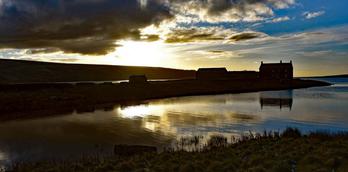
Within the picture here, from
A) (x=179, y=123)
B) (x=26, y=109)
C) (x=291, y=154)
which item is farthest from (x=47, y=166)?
(x=26, y=109)

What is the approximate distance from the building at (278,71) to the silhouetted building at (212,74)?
15.1m

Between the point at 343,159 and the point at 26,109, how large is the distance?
37201 mm

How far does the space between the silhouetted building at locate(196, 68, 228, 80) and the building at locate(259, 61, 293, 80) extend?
49.6 ft

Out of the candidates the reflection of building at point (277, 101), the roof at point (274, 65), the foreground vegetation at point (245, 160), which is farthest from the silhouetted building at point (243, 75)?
the foreground vegetation at point (245, 160)

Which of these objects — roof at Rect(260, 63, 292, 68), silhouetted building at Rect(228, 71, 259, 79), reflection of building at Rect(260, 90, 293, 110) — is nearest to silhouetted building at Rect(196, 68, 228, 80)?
silhouetted building at Rect(228, 71, 259, 79)

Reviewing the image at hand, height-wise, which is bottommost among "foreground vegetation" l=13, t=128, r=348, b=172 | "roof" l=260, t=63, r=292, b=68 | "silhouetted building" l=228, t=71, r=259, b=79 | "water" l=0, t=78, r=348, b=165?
"water" l=0, t=78, r=348, b=165

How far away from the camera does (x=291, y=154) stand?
36.7ft

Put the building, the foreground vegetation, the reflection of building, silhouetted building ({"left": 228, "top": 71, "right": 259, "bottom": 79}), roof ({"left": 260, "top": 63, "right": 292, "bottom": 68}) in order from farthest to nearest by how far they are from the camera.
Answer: silhouetted building ({"left": 228, "top": 71, "right": 259, "bottom": 79}), roof ({"left": 260, "top": 63, "right": 292, "bottom": 68}), the building, the reflection of building, the foreground vegetation

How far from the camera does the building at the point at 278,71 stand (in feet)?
375

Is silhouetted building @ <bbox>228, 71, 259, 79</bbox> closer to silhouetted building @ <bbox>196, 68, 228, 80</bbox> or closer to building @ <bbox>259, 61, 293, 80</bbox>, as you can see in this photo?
silhouetted building @ <bbox>196, 68, 228, 80</bbox>

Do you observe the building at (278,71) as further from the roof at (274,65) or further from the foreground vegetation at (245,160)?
the foreground vegetation at (245,160)

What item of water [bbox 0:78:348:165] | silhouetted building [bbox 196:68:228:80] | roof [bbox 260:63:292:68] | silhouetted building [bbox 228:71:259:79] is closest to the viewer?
water [bbox 0:78:348:165]

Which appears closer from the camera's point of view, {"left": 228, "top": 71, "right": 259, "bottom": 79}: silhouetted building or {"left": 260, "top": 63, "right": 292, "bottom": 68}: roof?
{"left": 260, "top": 63, "right": 292, "bottom": 68}: roof

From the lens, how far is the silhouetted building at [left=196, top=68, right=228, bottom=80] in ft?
400
